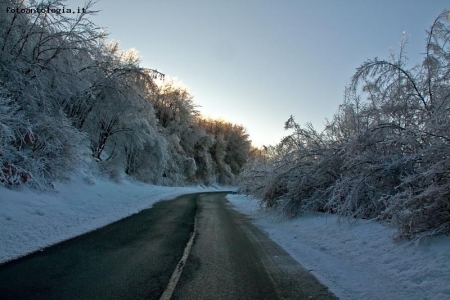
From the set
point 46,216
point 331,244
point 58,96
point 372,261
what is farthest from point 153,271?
point 58,96

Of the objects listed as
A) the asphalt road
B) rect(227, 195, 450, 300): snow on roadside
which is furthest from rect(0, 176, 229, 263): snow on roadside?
rect(227, 195, 450, 300): snow on roadside

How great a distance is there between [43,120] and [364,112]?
10848 mm

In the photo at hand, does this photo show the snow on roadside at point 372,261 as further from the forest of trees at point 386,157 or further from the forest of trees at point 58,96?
the forest of trees at point 58,96

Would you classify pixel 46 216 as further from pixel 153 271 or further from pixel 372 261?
pixel 372 261

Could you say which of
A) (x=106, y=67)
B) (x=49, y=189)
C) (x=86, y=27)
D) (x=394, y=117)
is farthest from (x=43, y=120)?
(x=394, y=117)

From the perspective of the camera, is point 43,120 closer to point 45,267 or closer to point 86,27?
point 86,27

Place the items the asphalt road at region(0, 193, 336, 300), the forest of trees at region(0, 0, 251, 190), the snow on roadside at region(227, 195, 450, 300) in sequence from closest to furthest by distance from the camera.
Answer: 1. the asphalt road at region(0, 193, 336, 300)
2. the snow on roadside at region(227, 195, 450, 300)
3. the forest of trees at region(0, 0, 251, 190)

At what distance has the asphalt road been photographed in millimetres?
4715

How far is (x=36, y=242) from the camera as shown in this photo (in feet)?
24.1

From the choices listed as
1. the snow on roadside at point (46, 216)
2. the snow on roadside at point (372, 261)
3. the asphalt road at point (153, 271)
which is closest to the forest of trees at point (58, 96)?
the snow on roadside at point (46, 216)

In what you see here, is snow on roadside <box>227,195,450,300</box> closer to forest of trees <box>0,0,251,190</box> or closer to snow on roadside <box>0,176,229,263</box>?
snow on roadside <box>0,176,229,263</box>

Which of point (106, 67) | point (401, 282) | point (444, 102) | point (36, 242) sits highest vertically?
point (106, 67)

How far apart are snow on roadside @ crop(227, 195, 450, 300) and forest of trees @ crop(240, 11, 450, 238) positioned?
1.28 feet

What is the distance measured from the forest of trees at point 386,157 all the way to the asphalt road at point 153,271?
8.62 ft
